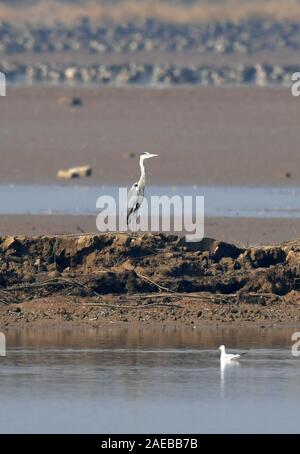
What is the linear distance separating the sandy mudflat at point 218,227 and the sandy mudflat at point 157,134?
373cm

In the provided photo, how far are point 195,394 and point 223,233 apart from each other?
7302mm

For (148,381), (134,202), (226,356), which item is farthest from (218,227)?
(148,381)

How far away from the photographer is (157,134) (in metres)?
29.2

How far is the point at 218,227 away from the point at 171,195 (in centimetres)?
302

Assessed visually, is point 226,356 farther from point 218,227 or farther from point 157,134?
point 157,134

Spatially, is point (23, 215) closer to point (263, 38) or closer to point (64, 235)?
point (64, 235)

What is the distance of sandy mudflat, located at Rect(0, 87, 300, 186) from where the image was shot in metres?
24.6

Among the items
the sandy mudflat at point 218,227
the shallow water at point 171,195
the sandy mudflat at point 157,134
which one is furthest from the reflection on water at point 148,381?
the sandy mudflat at point 157,134

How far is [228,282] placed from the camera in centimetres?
1530

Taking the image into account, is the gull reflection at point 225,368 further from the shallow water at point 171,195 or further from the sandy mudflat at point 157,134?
the sandy mudflat at point 157,134

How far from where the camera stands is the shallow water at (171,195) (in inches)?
810

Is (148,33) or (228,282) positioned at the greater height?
(148,33)

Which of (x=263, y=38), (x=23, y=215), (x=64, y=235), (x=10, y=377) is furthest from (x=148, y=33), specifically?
(x=10, y=377)
